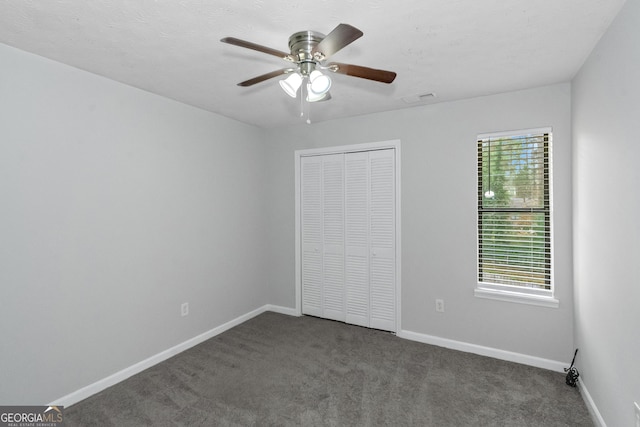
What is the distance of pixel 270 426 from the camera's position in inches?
82.6

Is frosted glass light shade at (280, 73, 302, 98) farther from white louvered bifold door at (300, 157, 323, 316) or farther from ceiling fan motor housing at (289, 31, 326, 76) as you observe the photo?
white louvered bifold door at (300, 157, 323, 316)

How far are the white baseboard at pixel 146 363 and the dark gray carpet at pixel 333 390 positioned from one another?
0.06 metres

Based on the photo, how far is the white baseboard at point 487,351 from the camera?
2760 millimetres

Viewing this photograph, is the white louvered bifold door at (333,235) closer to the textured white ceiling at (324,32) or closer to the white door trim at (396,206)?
the white door trim at (396,206)

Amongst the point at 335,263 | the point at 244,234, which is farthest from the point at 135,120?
the point at 335,263

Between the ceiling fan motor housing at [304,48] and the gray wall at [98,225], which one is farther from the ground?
the ceiling fan motor housing at [304,48]

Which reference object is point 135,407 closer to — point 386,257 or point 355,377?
point 355,377

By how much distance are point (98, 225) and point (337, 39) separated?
2.29 metres

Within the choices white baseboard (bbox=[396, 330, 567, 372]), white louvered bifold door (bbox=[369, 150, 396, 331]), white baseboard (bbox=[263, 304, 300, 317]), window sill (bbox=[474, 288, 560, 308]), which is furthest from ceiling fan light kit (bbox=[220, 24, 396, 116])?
white baseboard (bbox=[263, 304, 300, 317])

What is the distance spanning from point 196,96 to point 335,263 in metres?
2.38

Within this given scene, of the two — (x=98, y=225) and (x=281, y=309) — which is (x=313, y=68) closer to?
(x=98, y=225)

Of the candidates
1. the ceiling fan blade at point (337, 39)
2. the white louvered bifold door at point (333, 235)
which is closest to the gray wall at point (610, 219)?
the ceiling fan blade at point (337, 39)

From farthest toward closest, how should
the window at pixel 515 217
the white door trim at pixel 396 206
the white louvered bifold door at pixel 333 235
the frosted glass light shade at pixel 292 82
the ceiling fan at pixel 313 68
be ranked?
the white louvered bifold door at pixel 333 235 < the white door trim at pixel 396 206 < the window at pixel 515 217 < the frosted glass light shade at pixel 292 82 < the ceiling fan at pixel 313 68

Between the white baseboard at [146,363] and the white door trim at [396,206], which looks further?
the white door trim at [396,206]
